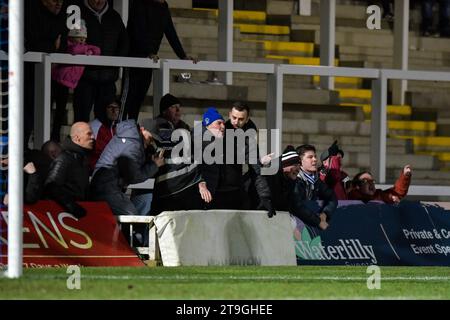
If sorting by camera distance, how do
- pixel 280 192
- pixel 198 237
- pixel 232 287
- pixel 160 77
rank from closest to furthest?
pixel 232 287 < pixel 198 237 < pixel 280 192 < pixel 160 77

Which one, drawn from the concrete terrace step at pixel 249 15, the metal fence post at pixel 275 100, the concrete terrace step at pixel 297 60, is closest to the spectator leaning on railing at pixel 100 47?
the metal fence post at pixel 275 100

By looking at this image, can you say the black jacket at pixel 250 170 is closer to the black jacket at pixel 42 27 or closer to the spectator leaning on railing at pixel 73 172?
the spectator leaning on railing at pixel 73 172

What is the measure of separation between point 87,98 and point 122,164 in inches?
77.2

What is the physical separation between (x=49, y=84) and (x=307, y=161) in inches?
122

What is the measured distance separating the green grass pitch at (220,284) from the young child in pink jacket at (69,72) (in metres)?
3.86

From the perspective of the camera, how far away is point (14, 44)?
12750mm

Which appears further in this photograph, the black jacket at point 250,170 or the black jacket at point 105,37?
the black jacket at point 105,37

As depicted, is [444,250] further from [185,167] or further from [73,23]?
[73,23]

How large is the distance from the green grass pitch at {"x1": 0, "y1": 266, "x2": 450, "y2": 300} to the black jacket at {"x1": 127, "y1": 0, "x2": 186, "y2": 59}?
166 inches

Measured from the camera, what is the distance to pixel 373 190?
62.6 feet

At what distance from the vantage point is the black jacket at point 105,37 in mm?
18125

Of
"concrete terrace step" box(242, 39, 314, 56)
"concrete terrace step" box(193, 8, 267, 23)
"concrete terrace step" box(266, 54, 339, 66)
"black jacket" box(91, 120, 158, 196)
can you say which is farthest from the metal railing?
"concrete terrace step" box(193, 8, 267, 23)

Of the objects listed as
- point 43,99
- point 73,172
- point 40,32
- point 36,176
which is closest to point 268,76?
point 43,99
